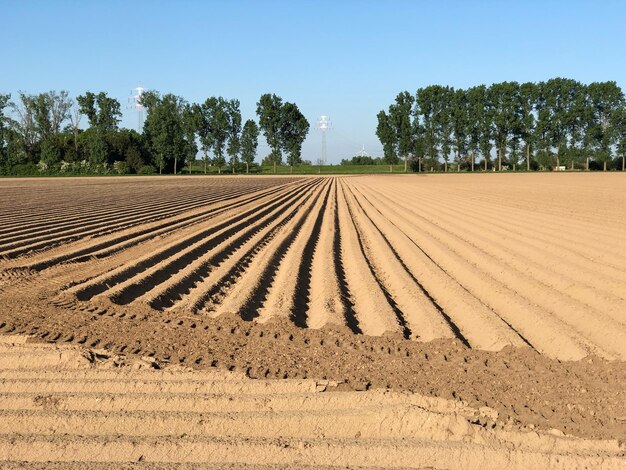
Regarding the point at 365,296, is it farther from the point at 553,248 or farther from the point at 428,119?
the point at 428,119

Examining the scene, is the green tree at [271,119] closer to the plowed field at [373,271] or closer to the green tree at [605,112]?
the green tree at [605,112]

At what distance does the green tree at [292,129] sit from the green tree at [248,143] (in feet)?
14.2

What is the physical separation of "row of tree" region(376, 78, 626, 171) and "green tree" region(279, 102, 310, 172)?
11141 mm

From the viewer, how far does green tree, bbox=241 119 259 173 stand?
3056 inches

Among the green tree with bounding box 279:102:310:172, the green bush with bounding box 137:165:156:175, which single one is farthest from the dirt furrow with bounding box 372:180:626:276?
the green tree with bounding box 279:102:310:172

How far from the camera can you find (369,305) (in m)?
6.05

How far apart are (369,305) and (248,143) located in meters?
73.7

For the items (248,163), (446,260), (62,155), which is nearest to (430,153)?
(248,163)

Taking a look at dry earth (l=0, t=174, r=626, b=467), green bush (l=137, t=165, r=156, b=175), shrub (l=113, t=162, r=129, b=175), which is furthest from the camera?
shrub (l=113, t=162, r=129, b=175)

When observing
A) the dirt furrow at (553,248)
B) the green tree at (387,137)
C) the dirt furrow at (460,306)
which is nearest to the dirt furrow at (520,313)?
the dirt furrow at (460,306)

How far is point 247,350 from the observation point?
4.59 m

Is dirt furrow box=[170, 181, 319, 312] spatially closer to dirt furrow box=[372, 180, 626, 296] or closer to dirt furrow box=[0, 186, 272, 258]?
dirt furrow box=[0, 186, 272, 258]

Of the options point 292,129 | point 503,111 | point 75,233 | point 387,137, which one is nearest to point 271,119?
point 292,129

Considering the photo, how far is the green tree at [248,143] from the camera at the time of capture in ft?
255
